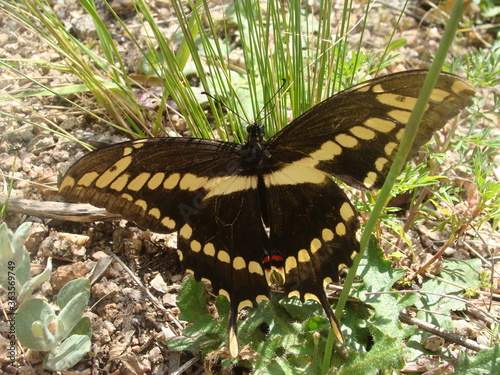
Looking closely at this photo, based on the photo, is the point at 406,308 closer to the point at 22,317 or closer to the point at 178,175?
the point at 178,175

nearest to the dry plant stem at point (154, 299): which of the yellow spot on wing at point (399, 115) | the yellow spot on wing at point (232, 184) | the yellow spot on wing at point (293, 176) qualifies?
the yellow spot on wing at point (232, 184)

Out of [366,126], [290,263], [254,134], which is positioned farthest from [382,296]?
[254,134]

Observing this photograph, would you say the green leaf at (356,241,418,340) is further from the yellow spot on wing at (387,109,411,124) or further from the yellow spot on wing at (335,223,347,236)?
the yellow spot on wing at (387,109,411,124)

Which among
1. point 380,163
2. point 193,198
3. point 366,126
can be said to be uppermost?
point 366,126

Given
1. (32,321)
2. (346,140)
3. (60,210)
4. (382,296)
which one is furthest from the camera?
(60,210)

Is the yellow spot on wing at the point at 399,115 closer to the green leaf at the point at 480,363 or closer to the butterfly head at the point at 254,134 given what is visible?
the butterfly head at the point at 254,134

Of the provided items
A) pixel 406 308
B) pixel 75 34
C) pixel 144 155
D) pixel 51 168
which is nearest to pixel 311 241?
pixel 406 308

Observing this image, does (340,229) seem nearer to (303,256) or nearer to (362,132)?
(303,256)
